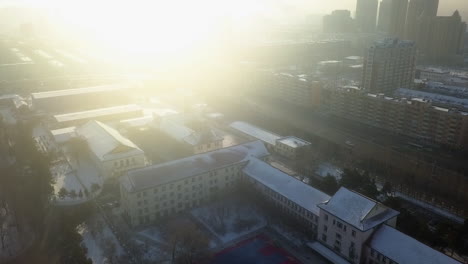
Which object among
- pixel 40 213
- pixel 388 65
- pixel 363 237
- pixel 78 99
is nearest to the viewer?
pixel 363 237

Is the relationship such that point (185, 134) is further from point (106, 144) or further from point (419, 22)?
point (419, 22)

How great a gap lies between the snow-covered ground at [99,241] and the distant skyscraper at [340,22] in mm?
114344

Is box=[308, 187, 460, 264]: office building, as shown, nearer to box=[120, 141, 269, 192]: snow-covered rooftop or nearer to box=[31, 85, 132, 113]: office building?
box=[120, 141, 269, 192]: snow-covered rooftop

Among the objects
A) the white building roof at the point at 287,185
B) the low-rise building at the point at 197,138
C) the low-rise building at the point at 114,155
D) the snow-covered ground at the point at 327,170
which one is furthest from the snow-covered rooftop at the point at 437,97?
the low-rise building at the point at 114,155

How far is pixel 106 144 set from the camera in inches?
1092

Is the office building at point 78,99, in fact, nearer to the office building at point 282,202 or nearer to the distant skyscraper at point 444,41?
the office building at point 282,202

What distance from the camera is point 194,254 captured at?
17703 millimetres

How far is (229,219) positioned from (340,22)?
11255 cm

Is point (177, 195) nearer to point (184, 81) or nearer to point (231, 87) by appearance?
point (231, 87)

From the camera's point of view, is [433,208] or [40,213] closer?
[40,213]

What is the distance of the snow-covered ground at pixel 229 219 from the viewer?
1955cm

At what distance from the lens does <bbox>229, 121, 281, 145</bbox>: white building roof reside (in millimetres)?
32531

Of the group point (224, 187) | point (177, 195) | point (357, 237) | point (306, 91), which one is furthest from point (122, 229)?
point (306, 91)

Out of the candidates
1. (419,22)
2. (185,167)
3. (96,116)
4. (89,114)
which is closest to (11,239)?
(185,167)
